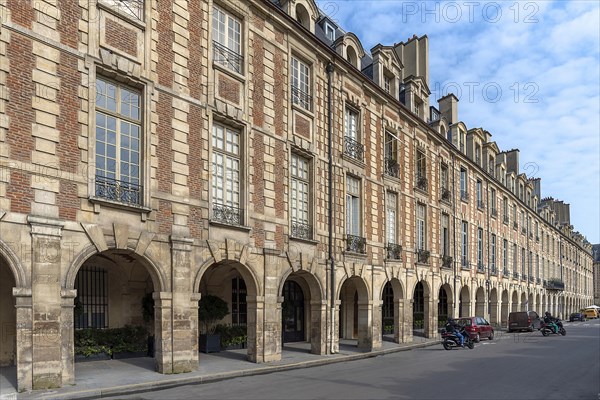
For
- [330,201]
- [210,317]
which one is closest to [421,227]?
[330,201]

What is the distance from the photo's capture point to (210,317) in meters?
16.5

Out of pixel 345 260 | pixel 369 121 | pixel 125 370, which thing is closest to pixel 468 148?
pixel 369 121

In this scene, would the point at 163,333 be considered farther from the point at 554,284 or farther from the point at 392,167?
the point at 554,284

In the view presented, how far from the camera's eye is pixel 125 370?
1253 centimetres

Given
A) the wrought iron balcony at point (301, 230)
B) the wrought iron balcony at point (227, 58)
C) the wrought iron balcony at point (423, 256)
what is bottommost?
the wrought iron balcony at point (423, 256)

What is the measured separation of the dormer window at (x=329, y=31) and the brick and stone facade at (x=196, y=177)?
1.03 ft

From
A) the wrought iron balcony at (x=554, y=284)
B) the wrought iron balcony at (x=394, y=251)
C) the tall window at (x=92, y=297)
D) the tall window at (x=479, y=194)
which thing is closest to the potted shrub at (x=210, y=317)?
the tall window at (x=92, y=297)

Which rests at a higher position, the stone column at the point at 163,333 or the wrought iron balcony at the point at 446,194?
the wrought iron balcony at the point at 446,194

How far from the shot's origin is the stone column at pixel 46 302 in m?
9.88

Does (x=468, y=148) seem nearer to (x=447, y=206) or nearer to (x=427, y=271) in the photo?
(x=447, y=206)

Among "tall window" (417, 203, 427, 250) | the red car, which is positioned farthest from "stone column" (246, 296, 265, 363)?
"tall window" (417, 203, 427, 250)

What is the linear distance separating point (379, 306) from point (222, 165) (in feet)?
30.3

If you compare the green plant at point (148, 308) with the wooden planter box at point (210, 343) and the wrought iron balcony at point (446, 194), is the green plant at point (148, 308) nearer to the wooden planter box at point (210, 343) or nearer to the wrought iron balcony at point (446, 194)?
the wooden planter box at point (210, 343)

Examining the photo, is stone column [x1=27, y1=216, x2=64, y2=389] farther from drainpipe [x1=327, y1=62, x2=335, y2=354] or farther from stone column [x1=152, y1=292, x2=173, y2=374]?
drainpipe [x1=327, y1=62, x2=335, y2=354]
